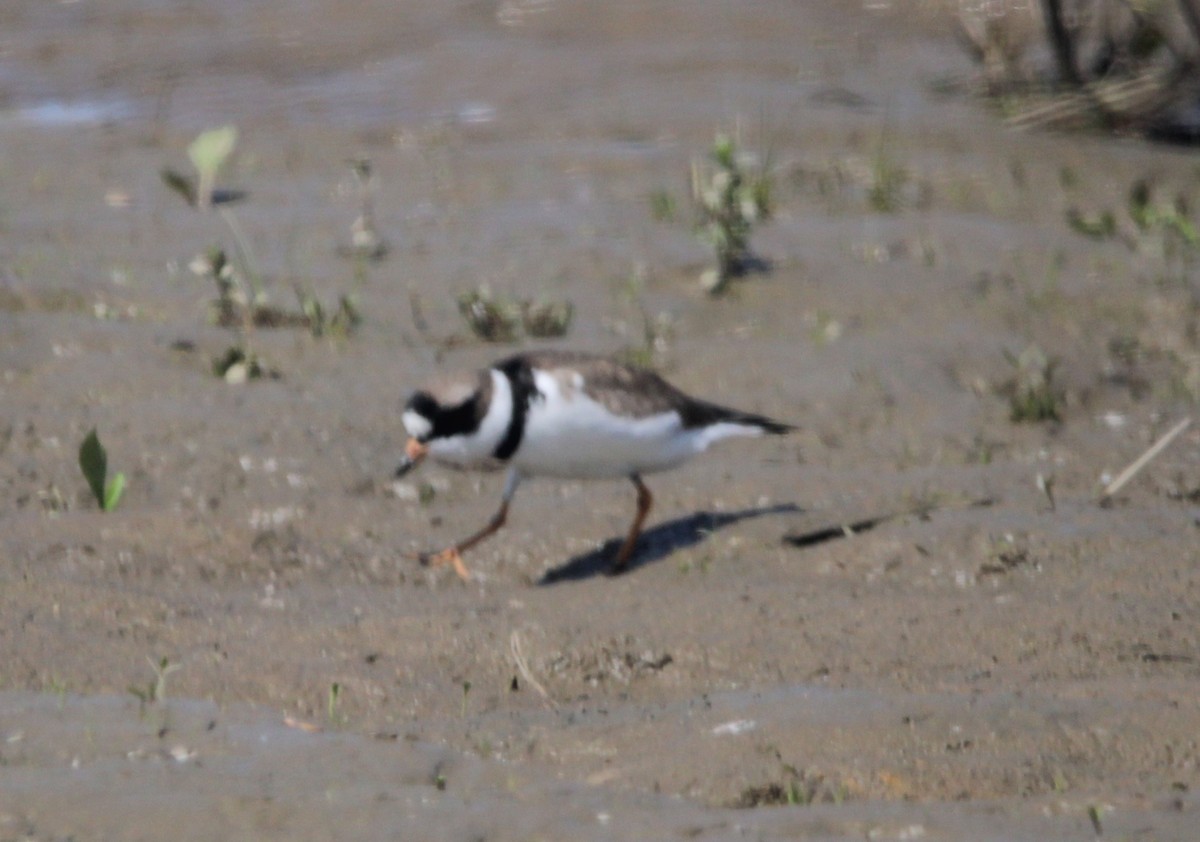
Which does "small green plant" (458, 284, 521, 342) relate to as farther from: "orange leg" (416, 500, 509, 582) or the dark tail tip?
"orange leg" (416, 500, 509, 582)

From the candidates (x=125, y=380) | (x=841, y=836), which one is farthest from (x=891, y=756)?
(x=125, y=380)

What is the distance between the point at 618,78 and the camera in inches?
489

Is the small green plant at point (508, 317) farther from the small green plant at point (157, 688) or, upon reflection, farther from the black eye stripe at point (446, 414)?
the small green plant at point (157, 688)

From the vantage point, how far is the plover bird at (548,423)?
590 centimetres

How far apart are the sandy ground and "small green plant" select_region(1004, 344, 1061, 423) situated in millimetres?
48

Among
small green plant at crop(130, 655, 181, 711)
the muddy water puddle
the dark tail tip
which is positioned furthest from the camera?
the dark tail tip

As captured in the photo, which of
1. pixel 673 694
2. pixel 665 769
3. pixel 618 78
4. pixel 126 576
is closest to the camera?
pixel 665 769

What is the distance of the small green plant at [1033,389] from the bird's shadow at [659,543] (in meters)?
1.36

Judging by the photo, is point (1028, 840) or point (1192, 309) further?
point (1192, 309)

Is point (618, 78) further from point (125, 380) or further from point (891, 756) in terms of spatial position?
point (891, 756)

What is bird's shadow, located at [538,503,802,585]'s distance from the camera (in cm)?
601

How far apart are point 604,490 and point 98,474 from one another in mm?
1824

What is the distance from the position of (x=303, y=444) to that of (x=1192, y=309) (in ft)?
13.1

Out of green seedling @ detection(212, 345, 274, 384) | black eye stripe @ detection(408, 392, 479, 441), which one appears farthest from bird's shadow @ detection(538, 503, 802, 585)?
green seedling @ detection(212, 345, 274, 384)
